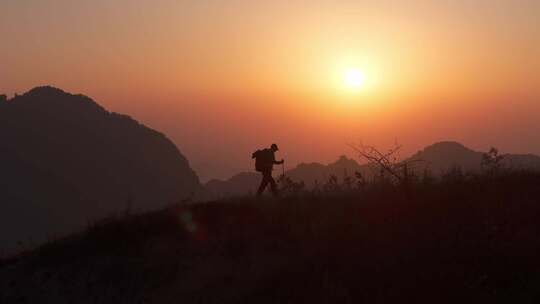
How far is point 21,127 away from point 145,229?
567 ft

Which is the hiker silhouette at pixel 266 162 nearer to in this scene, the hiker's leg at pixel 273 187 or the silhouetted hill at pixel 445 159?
the hiker's leg at pixel 273 187

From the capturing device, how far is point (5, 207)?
403 ft

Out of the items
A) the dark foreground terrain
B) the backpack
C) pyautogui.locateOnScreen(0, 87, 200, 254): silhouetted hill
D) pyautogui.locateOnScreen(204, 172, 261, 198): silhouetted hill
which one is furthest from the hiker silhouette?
pyautogui.locateOnScreen(0, 87, 200, 254): silhouetted hill

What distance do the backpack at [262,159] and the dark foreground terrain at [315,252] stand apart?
276 centimetres

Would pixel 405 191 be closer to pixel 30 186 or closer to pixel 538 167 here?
pixel 538 167

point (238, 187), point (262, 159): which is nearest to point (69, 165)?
point (238, 187)

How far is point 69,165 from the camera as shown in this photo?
552 feet

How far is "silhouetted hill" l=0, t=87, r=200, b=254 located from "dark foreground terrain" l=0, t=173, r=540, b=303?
364 ft

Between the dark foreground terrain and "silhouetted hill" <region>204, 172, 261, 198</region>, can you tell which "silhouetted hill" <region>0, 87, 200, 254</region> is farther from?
the dark foreground terrain

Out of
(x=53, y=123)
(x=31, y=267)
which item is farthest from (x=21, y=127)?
(x=31, y=267)

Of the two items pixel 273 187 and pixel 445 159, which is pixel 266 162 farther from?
pixel 445 159

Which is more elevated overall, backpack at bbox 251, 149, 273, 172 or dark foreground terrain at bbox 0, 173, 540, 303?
backpack at bbox 251, 149, 273, 172

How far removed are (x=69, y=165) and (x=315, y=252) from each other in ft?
545

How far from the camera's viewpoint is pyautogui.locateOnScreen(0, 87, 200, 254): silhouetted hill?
451ft
